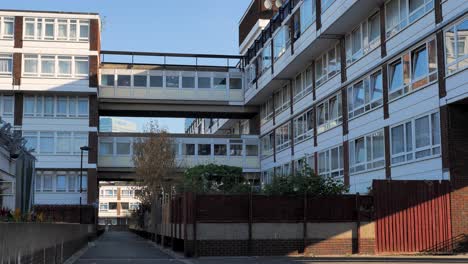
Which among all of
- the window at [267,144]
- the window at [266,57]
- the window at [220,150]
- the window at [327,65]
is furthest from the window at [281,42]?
the window at [220,150]

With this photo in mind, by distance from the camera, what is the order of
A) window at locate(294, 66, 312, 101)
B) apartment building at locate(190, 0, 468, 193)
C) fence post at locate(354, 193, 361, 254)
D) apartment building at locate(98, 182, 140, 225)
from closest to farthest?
fence post at locate(354, 193, 361, 254)
apartment building at locate(190, 0, 468, 193)
window at locate(294, 66, 312, 101)
apartment building at locate(98, 182, 140, 225)

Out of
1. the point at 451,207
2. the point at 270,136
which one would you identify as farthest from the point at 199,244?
the point at 270,136

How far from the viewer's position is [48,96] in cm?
5559

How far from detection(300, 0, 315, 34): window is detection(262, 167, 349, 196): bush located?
1465cm

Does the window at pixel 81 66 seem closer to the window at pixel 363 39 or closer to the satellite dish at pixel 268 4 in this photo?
the satellite dish at pixel 268 4

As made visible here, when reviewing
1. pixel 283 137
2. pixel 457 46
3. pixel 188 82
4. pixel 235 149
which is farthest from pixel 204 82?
pixel 457 46

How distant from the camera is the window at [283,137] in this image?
155ft

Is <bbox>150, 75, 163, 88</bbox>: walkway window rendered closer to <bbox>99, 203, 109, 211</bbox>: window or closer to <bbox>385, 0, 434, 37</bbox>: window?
<bbox>385, 0, 434, 37</bbox>: window

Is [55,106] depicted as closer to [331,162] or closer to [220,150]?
[220,150]

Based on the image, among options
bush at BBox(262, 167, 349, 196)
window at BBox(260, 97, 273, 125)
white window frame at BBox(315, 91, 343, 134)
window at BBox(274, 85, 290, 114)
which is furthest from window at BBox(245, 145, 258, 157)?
bush at BBox(262, 167, 349, 196)

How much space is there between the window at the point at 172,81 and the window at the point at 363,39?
25.1 metres

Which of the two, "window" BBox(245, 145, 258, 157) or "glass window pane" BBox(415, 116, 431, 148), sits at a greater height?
"window" BBox(245, 145, 258, 157)

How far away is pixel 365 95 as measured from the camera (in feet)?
107

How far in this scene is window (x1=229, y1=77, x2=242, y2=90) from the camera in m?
58.9
